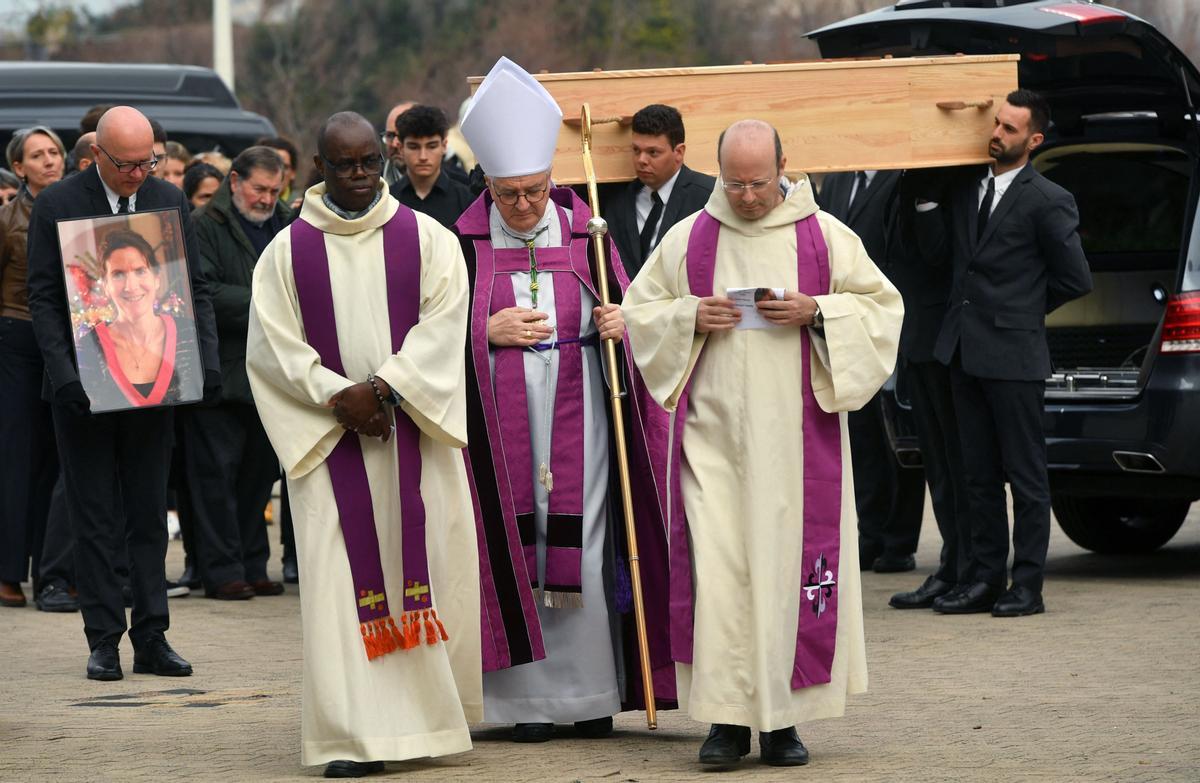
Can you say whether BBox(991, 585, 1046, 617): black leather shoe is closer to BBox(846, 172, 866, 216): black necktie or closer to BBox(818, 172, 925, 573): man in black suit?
BBox(818, 172, 925, 573): man in black suit

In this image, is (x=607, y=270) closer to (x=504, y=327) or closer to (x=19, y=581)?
(x=504, y=327)

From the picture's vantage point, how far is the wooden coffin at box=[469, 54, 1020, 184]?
29.2 feet

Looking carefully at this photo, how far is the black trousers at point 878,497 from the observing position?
11359 mm

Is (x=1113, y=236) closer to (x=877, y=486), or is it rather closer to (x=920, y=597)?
(x=877, y=486)

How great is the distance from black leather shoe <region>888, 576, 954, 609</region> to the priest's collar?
13.7 feet

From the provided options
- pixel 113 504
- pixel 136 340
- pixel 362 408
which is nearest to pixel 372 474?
pixel 362 408

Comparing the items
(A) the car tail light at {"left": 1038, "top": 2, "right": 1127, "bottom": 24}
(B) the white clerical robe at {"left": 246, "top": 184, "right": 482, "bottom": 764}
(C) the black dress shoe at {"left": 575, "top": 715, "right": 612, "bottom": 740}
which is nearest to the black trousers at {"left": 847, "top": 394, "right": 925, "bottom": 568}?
(A) the car tail light at {"left": 1038, "top": 2, "right": 1127, "bottom": 24}

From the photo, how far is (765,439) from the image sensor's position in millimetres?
6562

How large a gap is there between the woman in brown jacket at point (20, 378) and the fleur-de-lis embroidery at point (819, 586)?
4613mm

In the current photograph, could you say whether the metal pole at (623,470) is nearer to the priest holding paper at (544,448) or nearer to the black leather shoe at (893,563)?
the priest holding paper at (544,448)

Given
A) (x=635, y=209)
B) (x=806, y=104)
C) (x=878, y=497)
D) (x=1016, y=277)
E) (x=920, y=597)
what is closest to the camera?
(x=806, y=104)

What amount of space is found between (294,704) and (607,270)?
196 cm

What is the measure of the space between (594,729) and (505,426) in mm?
1057

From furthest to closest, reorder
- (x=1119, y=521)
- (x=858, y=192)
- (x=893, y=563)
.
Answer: (x=1119, y=521) → (x=893, y=563) → (x=858, y=192)
